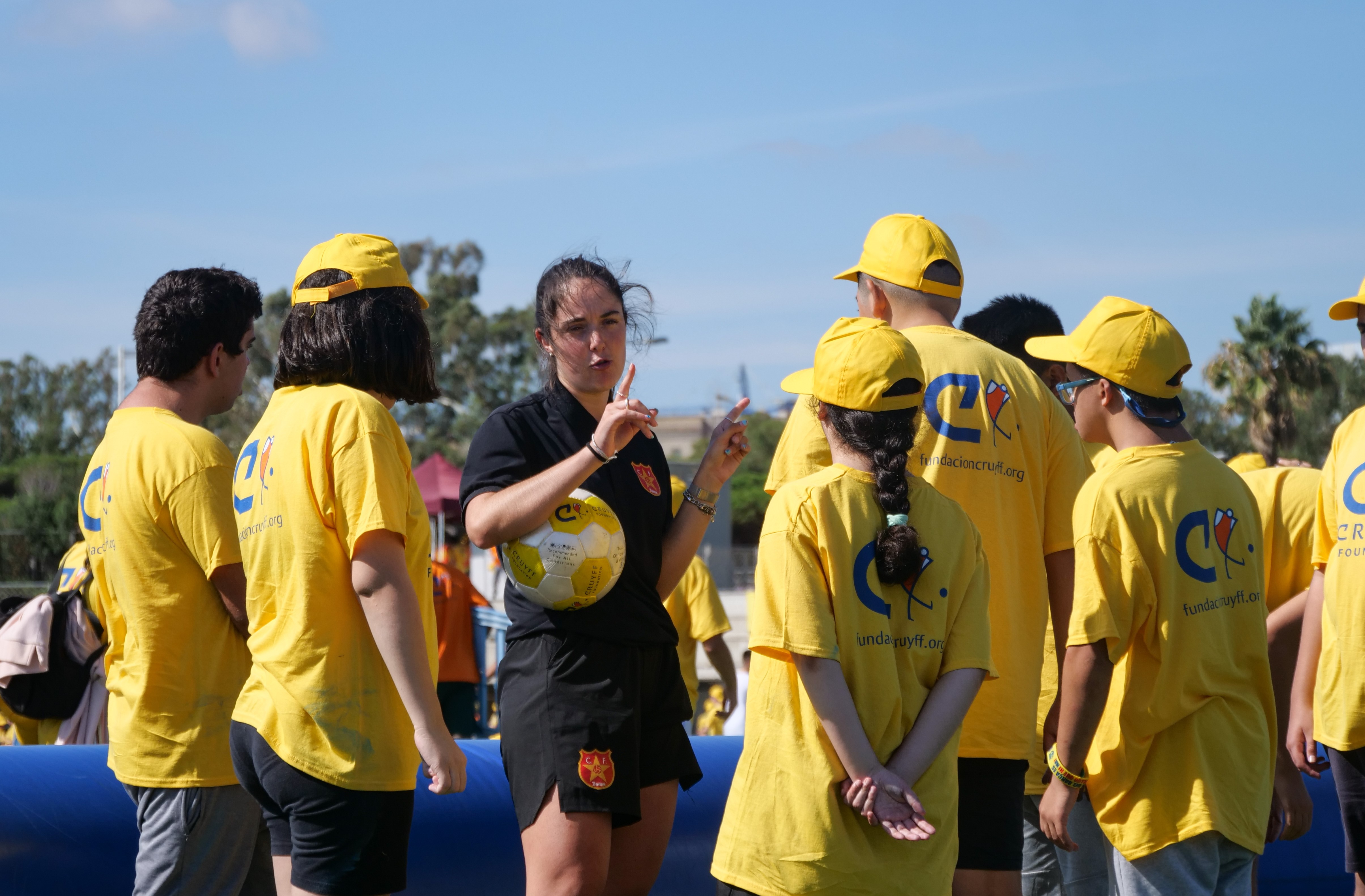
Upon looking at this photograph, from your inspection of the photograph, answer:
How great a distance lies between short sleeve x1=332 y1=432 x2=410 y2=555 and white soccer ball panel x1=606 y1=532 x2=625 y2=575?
20.9 inches

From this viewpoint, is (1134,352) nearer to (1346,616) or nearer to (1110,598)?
(1110,598)

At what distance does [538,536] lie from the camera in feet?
9.97

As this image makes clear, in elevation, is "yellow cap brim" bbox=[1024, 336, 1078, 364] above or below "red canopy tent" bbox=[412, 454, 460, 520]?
above

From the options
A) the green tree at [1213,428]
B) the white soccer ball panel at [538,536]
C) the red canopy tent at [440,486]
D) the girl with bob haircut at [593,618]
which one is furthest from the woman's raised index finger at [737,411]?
the green tree at [1213,428]

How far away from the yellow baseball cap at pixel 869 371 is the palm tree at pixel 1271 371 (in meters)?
33.3

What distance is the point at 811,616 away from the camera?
2.63 metres

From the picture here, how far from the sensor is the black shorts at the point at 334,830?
8.63 ft

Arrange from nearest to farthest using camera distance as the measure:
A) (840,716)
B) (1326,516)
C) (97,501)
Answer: (840,716), (97,501), (1326,516)

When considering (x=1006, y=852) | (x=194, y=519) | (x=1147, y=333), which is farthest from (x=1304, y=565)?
(x=194, y=519)

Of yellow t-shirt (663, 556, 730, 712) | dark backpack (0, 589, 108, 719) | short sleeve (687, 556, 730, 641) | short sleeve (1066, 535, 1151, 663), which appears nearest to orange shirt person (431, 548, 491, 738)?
yellow t-shirt (663, 556, 730, 712)

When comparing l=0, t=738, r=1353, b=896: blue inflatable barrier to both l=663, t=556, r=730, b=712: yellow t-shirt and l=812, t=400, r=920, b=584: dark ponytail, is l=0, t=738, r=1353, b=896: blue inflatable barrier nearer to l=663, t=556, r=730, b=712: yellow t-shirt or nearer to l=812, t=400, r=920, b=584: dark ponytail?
l=663, t=556, r=730, b=712: yellow t-shirt

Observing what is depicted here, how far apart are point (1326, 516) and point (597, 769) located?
8.12 ft

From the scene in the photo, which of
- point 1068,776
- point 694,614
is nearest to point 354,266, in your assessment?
point 1068,776

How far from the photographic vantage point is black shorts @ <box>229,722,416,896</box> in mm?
2629
